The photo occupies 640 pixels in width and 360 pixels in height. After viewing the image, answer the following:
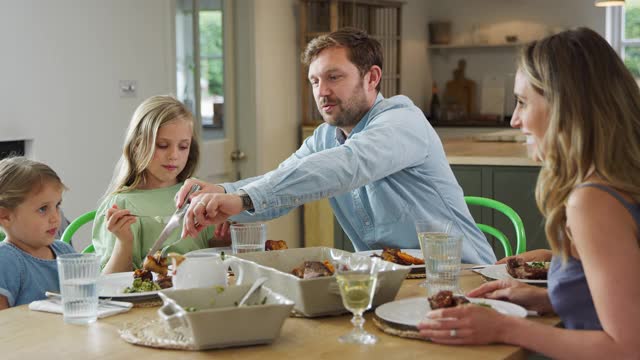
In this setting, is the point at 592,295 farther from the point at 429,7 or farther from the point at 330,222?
the point at 429,7

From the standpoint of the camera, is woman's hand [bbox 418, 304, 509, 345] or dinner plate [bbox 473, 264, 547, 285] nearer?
woman's hand [bbox 418, 304, 509, 345]

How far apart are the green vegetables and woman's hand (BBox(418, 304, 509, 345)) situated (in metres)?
0.65

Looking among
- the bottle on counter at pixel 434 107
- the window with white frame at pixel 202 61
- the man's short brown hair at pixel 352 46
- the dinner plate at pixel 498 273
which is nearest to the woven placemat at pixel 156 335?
the dinner plate at pixel 498 273

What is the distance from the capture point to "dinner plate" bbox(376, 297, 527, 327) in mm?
1582

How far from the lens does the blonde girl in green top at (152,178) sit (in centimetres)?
257

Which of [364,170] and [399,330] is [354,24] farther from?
A: [399,330]

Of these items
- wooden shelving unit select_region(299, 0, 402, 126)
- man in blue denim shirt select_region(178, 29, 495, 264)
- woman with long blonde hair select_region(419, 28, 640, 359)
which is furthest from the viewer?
wooden shelving unit select_region(299, 0, 402, 126)

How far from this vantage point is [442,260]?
1.79 metres

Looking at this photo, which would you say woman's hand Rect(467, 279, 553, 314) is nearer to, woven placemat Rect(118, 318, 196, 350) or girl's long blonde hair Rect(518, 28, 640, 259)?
girl's long blonde hair Rect(518, 28, 640, 259)

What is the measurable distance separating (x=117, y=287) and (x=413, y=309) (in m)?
0.67

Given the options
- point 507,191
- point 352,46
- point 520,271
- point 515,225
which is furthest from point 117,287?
point 507,191

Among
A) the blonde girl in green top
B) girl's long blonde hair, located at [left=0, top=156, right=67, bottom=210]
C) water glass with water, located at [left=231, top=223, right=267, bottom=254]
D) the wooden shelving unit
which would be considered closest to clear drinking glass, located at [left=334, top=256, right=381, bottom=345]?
water glass with water, located at [left=231, top=223, right=267, bottom=254]

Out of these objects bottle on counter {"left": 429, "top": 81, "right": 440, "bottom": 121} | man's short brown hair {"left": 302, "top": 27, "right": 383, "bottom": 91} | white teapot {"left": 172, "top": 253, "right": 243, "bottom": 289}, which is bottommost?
white teapot {"left": 172, "top": 253, "right": 243, "bottom": 289}

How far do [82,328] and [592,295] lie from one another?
906mm
